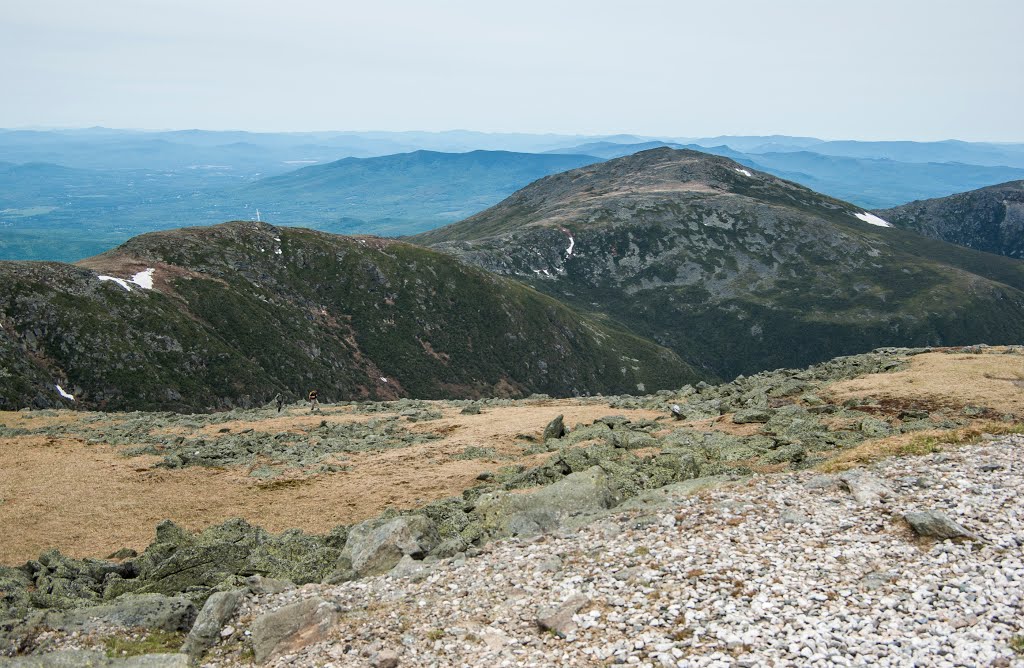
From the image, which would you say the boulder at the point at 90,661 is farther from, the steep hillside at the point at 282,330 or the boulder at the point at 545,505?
the steep hillside at the point at 282,330

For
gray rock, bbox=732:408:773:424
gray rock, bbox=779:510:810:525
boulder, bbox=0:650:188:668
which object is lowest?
boulder, bbox=0:650:188:668

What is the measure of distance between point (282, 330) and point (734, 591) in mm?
125302

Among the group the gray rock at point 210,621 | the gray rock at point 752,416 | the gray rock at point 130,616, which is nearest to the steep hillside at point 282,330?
the gray rock at point 130,616

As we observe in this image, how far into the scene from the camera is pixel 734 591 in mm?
16953

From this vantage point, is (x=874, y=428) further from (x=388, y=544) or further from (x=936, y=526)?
(x=388, y=544)

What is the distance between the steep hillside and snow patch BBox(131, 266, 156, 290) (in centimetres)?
21

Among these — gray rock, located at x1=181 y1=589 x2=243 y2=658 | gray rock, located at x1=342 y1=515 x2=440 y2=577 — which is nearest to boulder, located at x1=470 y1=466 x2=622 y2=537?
gray rock, located at x1=342 y1=515 x2=440 y2=577

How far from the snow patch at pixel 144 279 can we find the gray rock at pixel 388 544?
378 ft

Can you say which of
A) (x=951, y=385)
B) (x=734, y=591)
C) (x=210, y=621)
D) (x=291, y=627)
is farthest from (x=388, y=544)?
(x=951, y=385)

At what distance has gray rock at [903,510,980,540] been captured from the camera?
1848 cm

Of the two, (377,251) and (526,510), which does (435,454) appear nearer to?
(526,510)

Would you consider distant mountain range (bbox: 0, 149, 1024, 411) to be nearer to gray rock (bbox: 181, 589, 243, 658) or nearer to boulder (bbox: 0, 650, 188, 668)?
boulder (bbox: 0, 650, 188, 668)

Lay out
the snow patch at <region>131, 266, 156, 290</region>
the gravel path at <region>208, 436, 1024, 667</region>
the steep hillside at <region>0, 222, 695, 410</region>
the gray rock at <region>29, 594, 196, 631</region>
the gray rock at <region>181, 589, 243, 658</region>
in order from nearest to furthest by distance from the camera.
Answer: the gravel path at <region>208, 436, 1024, 667</region>
the gray rock at <region>181, 589, 243, 658</region>
the gray rock at <region>29, 594, 196, 631</region>
the steep hillside at <region>0, 222, 695, 410</region>
the snow patch at <region>131, 266, 156, 290</region>

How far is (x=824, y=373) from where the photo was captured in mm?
50062
